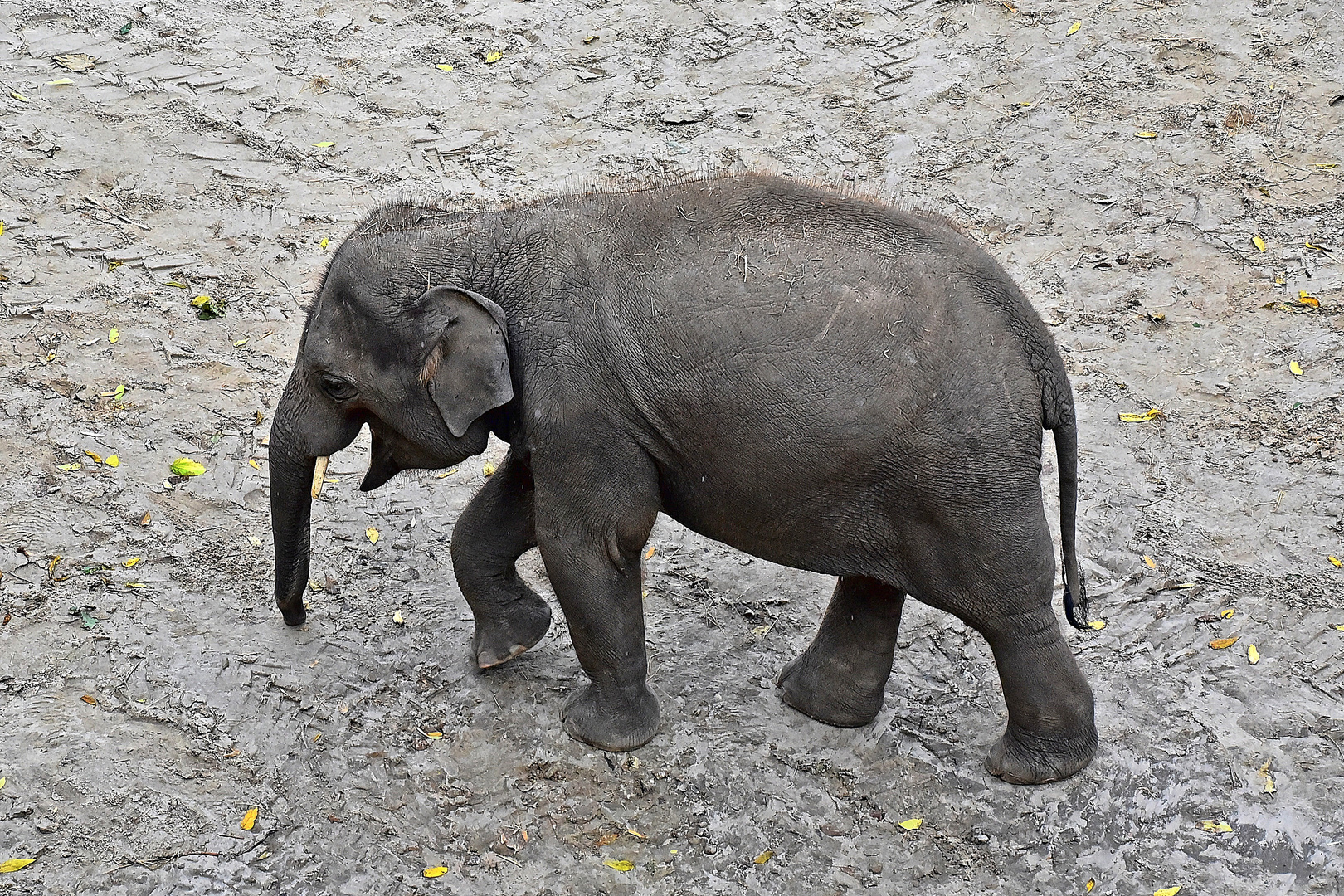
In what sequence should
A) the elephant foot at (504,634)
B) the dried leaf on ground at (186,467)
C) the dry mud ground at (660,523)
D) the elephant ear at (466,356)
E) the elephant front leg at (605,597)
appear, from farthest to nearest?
the dried leaf on ground at (186,467)
the elephant foot at (504,634)
the dry mud ground at (660,523)
the elephant front leg at (605,597)
the elephant ear at (466,356)

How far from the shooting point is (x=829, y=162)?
8766mm

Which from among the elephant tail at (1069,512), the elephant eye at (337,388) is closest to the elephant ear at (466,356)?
the elephant eye at (337,388)

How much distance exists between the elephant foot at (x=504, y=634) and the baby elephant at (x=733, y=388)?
67 centimetres

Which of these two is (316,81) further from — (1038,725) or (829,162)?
(1038,725)

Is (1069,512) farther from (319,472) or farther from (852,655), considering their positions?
(319,472)

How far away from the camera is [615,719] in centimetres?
500

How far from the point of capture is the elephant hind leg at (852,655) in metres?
4.98

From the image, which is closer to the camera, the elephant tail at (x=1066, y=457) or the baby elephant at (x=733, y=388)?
the baby elephant at (x=733, y=388)

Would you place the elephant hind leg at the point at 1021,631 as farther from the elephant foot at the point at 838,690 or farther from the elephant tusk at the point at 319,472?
the elephant tusk at the point at 319,472

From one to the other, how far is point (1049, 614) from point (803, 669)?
1076 millimetres

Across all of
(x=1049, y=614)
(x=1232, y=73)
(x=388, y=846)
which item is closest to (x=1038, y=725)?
(x=1049, y=614)

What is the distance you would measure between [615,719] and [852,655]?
0.94 m

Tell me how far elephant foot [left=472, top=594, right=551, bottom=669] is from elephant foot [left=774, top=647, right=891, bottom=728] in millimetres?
1103

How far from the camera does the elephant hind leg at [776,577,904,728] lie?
4980mm
